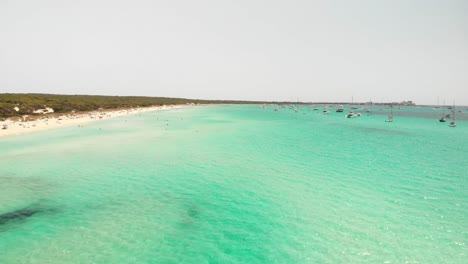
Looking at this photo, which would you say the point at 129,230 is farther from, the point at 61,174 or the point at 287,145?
the point at 287,145

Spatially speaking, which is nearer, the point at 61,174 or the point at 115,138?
the point at 61,174

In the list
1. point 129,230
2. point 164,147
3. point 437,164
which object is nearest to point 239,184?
point 129,230

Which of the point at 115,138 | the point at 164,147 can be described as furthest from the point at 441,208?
the point at 115,138

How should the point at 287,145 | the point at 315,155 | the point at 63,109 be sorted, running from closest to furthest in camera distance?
the point at 315,155, the point at 287,145, the point at 63,109

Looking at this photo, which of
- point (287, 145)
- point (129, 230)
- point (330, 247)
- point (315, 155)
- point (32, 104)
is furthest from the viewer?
point (32, 104)

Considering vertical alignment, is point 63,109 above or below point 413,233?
above

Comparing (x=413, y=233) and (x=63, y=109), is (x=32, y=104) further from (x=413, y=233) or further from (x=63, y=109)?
(x=413, y=233)
